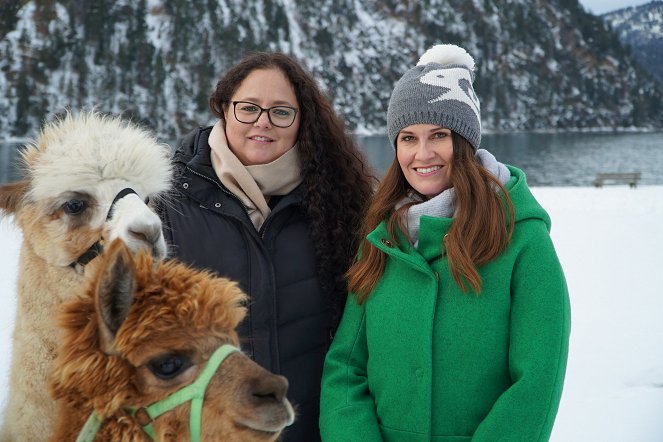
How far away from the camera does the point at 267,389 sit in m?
1.38

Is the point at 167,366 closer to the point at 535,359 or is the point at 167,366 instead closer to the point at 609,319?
the point at 535,359

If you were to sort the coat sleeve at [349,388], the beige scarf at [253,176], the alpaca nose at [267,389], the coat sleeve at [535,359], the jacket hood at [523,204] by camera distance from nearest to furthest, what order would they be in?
the alpaca nose at [267,389] < the coat sleeve at [535,359] < the jacket hood at [523,204] < the coat sleeve at [349,388] < the beige scarf at [253,176]

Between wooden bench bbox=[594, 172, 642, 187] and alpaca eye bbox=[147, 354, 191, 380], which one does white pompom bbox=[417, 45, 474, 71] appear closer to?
alpaca eye bbox=[147, 354, 191, 380]

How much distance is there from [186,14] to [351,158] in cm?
12780

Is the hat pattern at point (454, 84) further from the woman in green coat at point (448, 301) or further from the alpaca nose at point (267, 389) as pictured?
the alpaca nose at point (267, 389)

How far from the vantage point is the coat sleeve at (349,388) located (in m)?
1.96

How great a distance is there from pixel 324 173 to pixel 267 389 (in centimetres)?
124

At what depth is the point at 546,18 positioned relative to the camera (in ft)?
→ 528

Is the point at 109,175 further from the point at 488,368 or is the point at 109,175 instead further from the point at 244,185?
the point at 488,368

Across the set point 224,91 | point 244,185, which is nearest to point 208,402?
point 244,185

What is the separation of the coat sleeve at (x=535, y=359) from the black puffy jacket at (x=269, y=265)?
2.45ft

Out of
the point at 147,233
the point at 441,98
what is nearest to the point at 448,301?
the point at 441,98

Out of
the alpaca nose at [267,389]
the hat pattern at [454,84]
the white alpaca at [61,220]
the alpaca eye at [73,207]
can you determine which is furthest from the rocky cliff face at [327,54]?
the alpaca nose at [267,389]

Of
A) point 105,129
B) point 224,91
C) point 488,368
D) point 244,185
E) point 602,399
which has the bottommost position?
point 602,399
